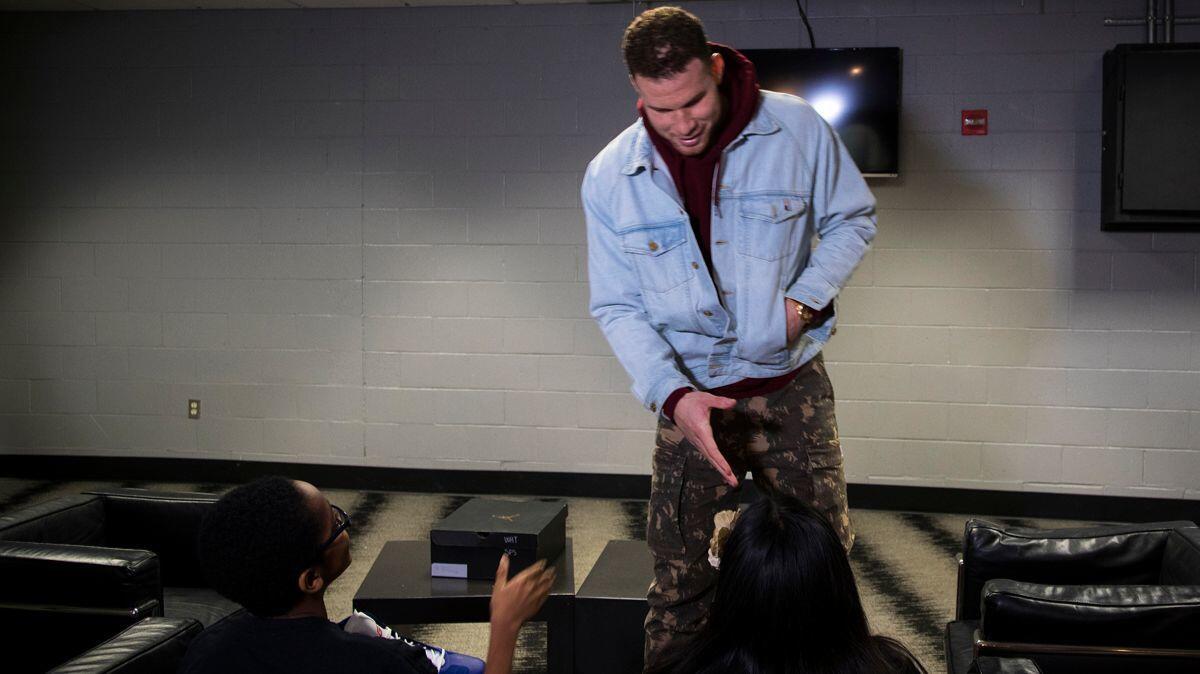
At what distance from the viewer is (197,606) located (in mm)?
2764

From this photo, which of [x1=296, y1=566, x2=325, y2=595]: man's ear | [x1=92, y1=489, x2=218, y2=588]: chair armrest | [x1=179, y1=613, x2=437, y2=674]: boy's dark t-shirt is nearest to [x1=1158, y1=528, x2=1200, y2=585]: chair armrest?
[x1=179, y1=613, x2=437, y2=674]: boy's dark t-shirt

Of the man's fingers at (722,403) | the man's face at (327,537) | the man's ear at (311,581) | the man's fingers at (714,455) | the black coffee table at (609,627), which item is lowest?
the black coffee table at (609,627)

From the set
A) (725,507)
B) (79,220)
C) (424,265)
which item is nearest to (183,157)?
(79,220)

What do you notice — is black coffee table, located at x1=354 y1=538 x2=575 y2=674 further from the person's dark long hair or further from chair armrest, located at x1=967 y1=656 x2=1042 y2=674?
the person's dark long hair

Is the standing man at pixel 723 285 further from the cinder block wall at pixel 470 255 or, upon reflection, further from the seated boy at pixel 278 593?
the cinder block wall at pixel 470 255

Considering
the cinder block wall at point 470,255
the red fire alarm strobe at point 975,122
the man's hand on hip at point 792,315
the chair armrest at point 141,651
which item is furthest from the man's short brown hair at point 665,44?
the red fire alarm strobe at point 975,122

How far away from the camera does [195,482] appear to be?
568 cm

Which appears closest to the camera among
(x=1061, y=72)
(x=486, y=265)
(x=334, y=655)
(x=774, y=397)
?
(x=334, y=655)

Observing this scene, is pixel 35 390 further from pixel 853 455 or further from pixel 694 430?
pixel 694 430

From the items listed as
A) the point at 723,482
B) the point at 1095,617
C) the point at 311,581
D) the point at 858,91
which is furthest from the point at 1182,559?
the point at 858,91

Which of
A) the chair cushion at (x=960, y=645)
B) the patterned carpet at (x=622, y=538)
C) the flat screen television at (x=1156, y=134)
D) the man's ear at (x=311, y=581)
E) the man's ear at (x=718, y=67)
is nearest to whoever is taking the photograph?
the man's ear at (x=311, y=581)

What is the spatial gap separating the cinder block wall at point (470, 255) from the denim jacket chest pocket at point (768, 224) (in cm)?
336

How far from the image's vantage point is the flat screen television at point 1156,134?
15.0 feet

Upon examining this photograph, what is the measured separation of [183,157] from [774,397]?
180 inches
